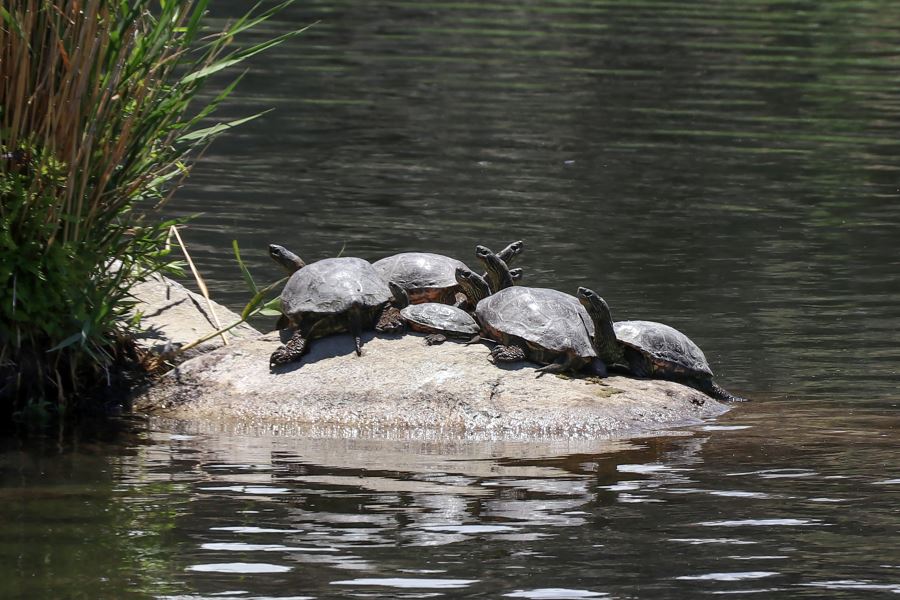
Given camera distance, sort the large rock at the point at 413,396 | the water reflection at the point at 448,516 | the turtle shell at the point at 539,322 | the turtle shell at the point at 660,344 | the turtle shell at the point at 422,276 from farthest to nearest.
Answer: the turtle shell at the point at 422,276, the turtle shell at the point at 660,344, the turtle shell at the point at 539,322, the large rock at the point at 413,396, the water reflection at the point at 448,516

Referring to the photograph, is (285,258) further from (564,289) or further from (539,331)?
(564,289)

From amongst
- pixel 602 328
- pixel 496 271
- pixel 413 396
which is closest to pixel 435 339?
pixel 413 396

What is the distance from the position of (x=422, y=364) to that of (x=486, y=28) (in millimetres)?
16876

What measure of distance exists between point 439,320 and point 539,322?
556mm

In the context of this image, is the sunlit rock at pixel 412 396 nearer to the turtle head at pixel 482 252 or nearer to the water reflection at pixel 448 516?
the water reflection at pixel 448 516

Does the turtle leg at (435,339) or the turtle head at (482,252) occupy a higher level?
the turtle head at (482,252)

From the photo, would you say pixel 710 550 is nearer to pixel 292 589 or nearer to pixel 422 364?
pixel 292 589

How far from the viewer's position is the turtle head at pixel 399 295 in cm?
735

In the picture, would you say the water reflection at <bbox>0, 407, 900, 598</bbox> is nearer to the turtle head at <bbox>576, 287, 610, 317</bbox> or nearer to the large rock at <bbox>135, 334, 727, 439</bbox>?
the large rock at <bbox>135, 334, 727, 439</bbox>

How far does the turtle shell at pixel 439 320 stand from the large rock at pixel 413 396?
82mm

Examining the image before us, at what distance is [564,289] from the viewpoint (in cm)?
959

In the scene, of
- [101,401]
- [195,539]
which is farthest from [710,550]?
[101,401]

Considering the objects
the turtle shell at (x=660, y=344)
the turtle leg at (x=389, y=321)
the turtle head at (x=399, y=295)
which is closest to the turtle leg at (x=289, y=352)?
the turtle leg at (x=389, y=321)

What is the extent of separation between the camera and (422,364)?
7008 millimetres
